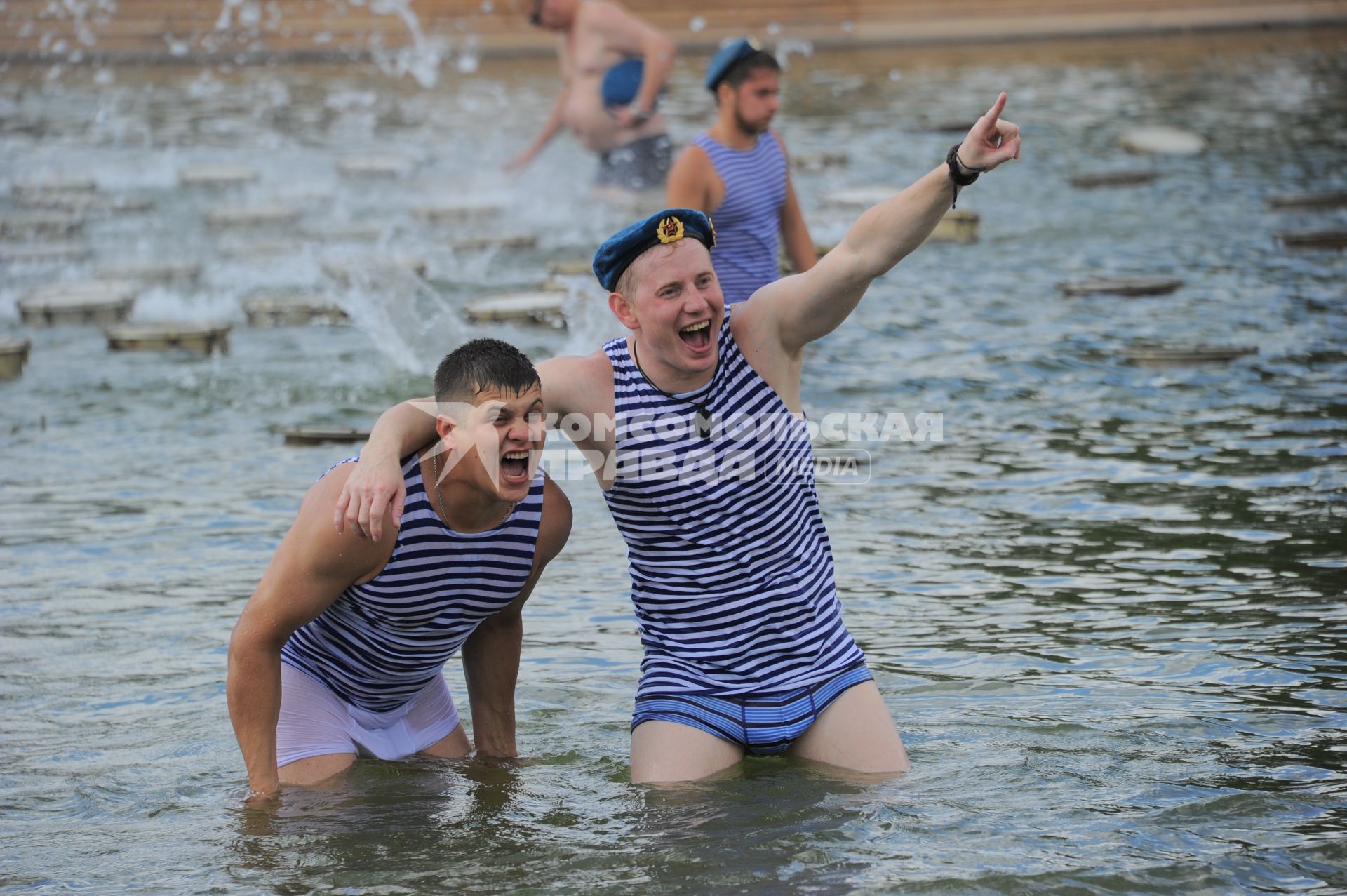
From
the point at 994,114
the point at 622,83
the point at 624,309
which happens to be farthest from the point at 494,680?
the point at 622,83

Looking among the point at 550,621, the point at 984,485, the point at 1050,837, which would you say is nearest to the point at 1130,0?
the point at 984,485

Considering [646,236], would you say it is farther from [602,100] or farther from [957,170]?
[602,100]

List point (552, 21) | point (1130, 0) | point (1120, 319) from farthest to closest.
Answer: point (1130, 0) → point (552, 21) → point (1120, 319)

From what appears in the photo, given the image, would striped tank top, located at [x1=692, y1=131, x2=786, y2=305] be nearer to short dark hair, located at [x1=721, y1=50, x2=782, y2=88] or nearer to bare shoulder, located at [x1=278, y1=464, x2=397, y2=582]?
short dark hair, located at [x1=721, y1=50, x2=782, y2=88]

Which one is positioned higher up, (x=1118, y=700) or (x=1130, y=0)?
(x=1130, y=0)

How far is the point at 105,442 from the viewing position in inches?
364

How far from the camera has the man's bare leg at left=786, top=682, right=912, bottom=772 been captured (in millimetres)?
4598

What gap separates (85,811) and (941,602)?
10.5 ft

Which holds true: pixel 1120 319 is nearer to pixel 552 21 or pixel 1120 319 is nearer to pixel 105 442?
pixel 552 21

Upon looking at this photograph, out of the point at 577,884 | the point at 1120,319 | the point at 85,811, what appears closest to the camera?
the point at 577,884

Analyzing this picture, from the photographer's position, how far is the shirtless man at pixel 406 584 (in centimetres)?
420

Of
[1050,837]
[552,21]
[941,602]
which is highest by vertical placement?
[552,21]

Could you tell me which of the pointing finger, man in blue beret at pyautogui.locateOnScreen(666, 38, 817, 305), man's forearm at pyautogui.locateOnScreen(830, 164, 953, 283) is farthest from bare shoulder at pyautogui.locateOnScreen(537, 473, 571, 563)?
man in blue beret at pyautogui.locateOnScreen(666, 38, 817, 305)

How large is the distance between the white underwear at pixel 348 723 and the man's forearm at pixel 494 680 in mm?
115
